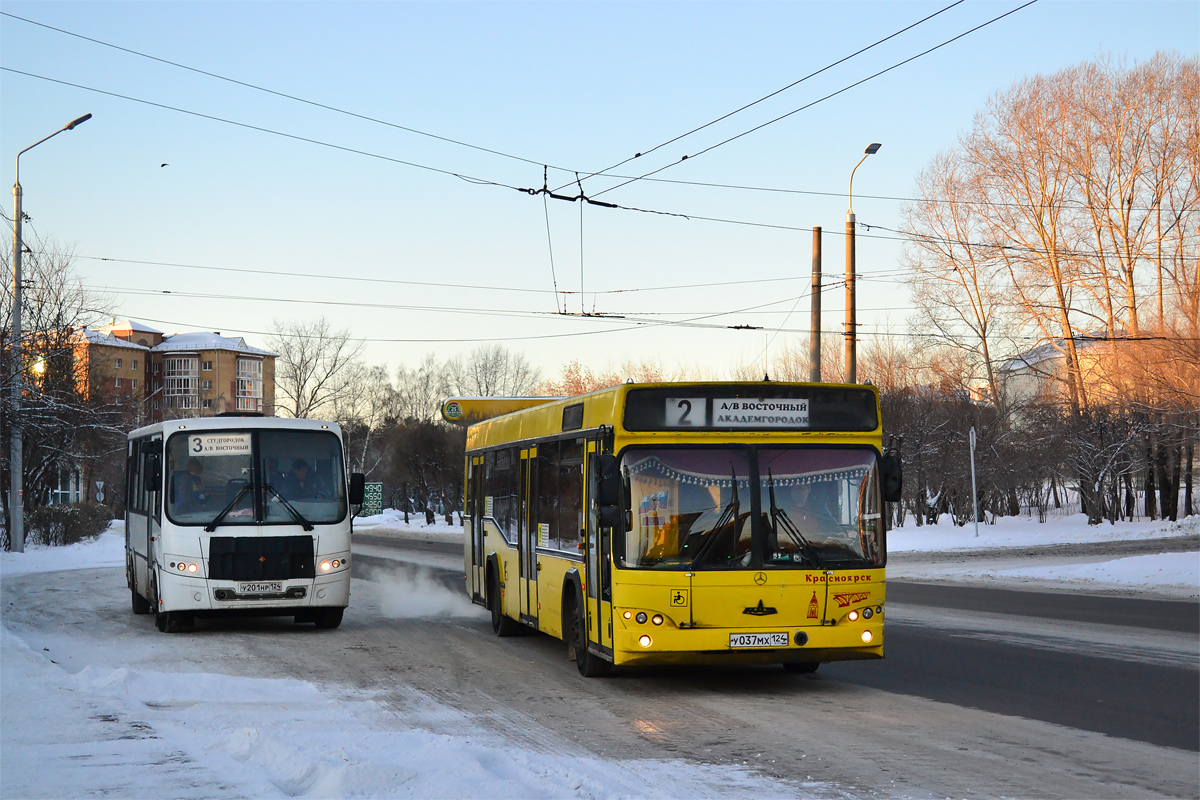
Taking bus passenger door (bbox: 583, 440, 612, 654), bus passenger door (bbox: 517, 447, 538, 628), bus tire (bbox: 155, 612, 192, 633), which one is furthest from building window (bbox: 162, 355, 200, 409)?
bus passenger door (bbox: 583, 440, 612, 654)

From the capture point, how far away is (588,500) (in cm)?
1130

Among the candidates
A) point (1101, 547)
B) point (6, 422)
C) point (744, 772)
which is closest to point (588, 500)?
point (744, 772)

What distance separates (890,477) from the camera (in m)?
10.6

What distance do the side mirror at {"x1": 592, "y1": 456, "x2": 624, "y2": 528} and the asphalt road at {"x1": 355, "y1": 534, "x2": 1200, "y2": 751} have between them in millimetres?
2975

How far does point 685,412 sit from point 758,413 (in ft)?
2.13

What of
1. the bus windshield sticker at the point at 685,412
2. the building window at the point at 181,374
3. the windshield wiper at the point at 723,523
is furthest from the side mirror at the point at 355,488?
the building window at the point at 181,374

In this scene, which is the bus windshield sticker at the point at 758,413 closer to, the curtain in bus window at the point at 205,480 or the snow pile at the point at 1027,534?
the curtain in bus window at the point at 205,480

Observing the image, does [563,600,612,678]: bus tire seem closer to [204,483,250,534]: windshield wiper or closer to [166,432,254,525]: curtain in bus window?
[166,432,254,525]: curtain in bus window

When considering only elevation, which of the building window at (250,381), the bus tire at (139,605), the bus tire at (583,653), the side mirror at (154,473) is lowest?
the bus tire at (139,605)

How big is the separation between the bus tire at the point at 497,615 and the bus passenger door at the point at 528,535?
1021 mm

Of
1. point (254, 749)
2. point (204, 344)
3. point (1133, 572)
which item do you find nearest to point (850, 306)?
point (1133, 572)

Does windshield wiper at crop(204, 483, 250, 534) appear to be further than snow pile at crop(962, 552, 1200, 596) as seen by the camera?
No

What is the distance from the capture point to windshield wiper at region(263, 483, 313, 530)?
15555mm

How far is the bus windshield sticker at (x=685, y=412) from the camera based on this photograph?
1060cm
